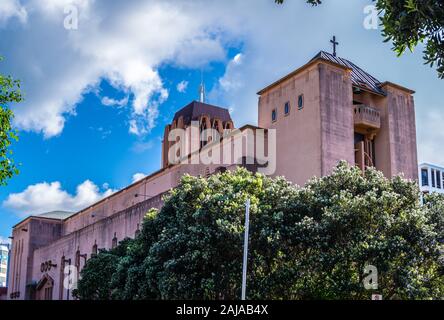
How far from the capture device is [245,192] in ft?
79.2

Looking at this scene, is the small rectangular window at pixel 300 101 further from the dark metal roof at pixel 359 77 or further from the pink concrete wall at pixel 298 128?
the dark metal roof at pixel 359 77

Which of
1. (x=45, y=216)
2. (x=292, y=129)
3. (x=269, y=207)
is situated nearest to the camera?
(x=269, y=207)

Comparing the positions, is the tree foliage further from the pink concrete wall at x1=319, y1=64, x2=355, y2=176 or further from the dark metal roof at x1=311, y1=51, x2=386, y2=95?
the dark metal roof at x1=311, y1=51, x2=386, y2=95

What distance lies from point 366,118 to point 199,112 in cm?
2677

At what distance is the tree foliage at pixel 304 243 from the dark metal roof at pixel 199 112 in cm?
3659

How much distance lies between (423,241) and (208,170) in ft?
68.0

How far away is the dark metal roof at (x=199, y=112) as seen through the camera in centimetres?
6132

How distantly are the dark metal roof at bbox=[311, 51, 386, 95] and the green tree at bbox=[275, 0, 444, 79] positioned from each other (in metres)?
28.8

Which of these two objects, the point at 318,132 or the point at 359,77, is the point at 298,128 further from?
the point at 359,77
